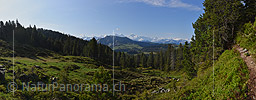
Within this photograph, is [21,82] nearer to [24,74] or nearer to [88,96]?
[24,74]

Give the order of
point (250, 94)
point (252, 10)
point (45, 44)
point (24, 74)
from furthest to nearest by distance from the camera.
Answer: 1. point (45, 44)
2. point (24, 74)
3. point (252, 10)
4. point (250, 94)

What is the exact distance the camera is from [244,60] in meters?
17.0

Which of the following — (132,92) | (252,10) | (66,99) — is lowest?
(132,92)

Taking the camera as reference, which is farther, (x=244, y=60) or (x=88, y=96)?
(x=88, y=96)

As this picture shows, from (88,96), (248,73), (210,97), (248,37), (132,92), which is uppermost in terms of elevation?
(248,37)

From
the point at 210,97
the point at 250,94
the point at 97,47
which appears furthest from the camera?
the point at 97,47

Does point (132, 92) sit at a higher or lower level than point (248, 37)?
lower

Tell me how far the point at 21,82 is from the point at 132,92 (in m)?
29.0

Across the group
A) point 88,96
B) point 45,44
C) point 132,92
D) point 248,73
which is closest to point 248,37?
point 248,73

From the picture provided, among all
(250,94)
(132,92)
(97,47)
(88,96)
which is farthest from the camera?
(97,47)

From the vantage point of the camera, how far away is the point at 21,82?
27438 mm

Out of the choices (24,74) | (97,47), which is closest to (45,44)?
(97,47)

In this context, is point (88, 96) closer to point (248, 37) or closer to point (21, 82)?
point (21, 82)

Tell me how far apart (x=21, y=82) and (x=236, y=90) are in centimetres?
3658
